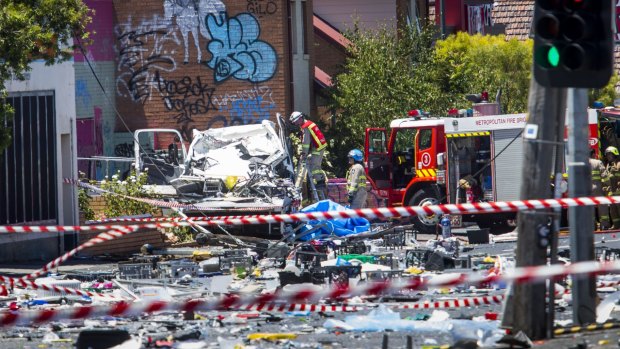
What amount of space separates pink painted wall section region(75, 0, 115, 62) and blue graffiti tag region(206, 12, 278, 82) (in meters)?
2.50

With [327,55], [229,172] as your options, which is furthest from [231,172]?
[327,55]

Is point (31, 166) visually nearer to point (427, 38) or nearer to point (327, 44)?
point (427, 38)

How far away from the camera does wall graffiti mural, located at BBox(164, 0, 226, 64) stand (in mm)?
32500

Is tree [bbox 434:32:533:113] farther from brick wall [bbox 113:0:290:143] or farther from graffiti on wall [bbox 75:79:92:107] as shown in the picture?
graffiti on wall [bbox 75:79:92:107]

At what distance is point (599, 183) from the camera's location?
912 inches

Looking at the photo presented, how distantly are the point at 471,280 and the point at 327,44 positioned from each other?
29.0 m

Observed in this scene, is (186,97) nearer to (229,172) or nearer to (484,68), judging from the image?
(229,172)

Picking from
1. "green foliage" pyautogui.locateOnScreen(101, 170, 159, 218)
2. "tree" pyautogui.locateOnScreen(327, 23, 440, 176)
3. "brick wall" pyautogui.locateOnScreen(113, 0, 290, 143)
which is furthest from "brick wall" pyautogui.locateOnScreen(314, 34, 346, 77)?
"green foliage" pyautogui.locateOnScreen(101, 170, 159, 218)

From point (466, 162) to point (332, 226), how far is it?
539 centimetres

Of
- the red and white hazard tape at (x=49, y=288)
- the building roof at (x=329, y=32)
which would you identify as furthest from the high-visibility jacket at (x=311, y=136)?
the building roof at (x=329, y=32)

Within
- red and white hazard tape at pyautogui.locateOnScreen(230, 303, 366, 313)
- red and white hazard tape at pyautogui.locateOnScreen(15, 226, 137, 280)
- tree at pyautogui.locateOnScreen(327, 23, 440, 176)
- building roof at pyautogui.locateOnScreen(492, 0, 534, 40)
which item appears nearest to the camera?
red and white hazard tape at pyautogui.locateOnScreen(230, 303, 366, 313)

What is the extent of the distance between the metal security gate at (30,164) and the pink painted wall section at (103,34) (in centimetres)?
1180

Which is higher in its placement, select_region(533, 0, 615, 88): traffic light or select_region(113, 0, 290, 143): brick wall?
select_region(113, 0, 290, 143): brick wall

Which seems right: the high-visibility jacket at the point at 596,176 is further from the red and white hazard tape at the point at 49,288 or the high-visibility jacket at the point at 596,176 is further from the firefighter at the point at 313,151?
the red and white hazard tape at the point at 49,288
